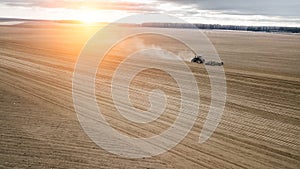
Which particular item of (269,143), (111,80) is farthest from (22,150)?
(111,80)

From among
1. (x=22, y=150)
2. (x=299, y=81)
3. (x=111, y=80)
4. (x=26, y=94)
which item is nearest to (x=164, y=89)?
(x=111, y=80)

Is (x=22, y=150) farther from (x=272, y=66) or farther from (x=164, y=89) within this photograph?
(x=272, y=66)

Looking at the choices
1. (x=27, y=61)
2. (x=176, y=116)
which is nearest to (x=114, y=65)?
(x=27, y=61)

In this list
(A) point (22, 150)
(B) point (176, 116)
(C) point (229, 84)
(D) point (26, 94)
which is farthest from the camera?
(C) point (229, 84)

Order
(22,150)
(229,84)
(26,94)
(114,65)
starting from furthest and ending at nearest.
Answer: (114,65)
(229,84)
(26,94)
(22,150)

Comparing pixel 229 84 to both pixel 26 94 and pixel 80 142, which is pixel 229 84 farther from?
pixel 80 142

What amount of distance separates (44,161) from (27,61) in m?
18.8

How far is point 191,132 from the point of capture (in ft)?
39.3

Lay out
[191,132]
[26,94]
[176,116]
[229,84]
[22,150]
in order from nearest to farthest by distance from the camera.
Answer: [22,150]
[191,132]
[176,116]
[26,94]
[229,84]

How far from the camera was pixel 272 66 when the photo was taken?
27.8 metres

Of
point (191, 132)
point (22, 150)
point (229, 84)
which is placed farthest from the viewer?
point (229, 84)

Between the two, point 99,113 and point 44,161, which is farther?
point 99,113

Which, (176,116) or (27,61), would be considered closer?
(176,116)

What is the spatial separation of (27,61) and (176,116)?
16.5m
